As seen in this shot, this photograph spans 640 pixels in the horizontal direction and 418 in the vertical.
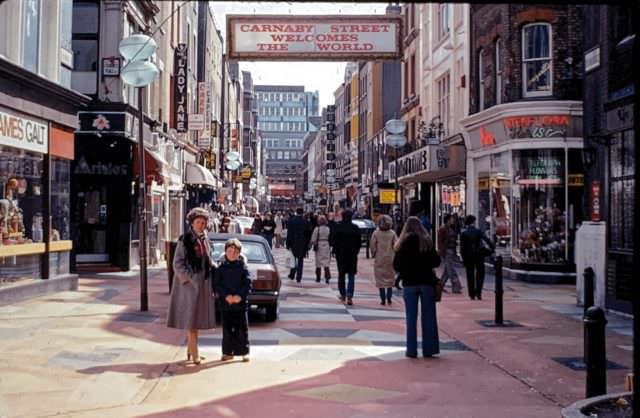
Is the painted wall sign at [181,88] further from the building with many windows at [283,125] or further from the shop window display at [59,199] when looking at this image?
the building with many windows at [283,125]

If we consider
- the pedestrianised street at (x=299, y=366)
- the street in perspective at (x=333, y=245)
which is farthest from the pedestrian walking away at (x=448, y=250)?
the pedestrianised street at (x=299, y=366)

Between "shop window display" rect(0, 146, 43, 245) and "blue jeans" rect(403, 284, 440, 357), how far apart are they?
8232 millimetres

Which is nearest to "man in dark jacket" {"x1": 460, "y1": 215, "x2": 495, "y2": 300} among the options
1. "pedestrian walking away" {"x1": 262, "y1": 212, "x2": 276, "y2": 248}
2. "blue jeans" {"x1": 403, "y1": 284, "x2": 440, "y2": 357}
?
"blue jeans" {"x1": 403, "y1": 284, "x2": 440, "y2": 357}

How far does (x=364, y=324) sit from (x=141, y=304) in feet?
13.5

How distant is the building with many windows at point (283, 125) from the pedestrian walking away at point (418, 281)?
17687 centimetres

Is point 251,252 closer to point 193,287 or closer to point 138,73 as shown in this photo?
point 138,73

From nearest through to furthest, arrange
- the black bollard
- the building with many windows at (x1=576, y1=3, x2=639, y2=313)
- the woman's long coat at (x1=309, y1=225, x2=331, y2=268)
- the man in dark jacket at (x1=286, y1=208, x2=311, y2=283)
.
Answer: the black bollard, the building with many windows at (x1=576, y1=3, x2=639, y2=313), the woman's long coat at (x1=309, y1=225, x2=331, y2=268), the man in dark jacket at (x1=286, y1=208, x2=311, y2=283)

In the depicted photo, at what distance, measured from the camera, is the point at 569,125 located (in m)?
22.2

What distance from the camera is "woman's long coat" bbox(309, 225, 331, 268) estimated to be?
2036cm

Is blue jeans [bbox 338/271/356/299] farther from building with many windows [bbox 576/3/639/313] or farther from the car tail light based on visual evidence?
building with many windows [bbox 576/3/639/313]

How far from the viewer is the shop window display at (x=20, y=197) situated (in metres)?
14.9

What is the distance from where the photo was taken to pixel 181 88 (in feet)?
103

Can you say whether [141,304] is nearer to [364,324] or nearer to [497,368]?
[364,324]

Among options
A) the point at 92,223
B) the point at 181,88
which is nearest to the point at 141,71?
the point at 92,223
